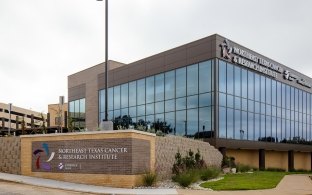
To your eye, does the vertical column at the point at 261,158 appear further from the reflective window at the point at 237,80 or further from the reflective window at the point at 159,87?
the reflective window at the point at 159,87

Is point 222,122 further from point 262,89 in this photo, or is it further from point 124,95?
point 124,95

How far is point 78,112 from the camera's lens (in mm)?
54344

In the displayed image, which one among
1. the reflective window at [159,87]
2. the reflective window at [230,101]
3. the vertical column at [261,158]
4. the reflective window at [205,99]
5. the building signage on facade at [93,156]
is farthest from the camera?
the vertical column at [261,158]

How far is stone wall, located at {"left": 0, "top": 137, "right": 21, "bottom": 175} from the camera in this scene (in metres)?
23.0

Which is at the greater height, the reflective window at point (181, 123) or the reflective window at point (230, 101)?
the reflective window at point (230, 101)

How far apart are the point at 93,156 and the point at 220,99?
1655 centimetres

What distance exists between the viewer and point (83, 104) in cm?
5284

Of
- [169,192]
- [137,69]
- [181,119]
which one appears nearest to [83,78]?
[137,69]

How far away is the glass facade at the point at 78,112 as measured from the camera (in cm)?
5244

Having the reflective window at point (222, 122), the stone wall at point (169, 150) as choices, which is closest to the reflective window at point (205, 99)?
the reflective window at point (222, 122)

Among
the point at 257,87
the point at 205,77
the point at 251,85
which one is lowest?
the point at 257,87

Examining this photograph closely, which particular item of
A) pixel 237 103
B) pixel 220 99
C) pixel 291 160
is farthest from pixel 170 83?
pixel 291 160

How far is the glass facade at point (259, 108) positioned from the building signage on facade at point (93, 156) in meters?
15.6

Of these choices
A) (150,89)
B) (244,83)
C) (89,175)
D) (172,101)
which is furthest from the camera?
(150,89)
